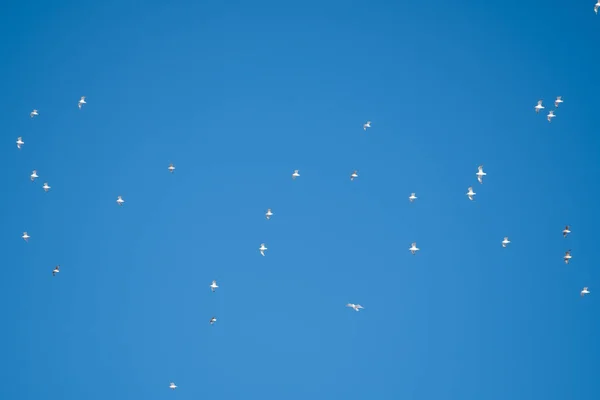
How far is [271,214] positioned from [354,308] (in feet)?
22.0

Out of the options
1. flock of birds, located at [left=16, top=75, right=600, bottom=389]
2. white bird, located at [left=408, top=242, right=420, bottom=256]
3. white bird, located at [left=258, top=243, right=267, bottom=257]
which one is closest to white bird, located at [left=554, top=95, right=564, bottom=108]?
flock of birds, located at [left=16, top=75, right=600, bottom=389]

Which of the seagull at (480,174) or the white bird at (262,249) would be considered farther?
the white bird at (262,249)

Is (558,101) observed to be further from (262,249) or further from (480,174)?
(262,249)

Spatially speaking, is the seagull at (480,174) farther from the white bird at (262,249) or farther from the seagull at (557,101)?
the white bird at (262,249)

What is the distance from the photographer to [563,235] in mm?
53031

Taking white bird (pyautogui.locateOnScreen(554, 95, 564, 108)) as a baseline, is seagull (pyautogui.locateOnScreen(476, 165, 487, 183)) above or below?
below

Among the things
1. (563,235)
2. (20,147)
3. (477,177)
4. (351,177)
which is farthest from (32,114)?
(563,235)

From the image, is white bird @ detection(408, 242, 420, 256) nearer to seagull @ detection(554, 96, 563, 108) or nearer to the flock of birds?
the flock of birds

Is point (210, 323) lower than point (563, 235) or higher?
lower

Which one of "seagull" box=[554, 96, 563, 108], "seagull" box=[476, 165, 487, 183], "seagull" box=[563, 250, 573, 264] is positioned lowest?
"seagull" box=[563, 250, 573, 264]

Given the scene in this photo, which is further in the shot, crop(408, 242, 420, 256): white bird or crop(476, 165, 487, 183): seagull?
crop(408, 242, 420, 256): white bird

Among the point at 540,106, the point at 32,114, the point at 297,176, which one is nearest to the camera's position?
the point at 540,106

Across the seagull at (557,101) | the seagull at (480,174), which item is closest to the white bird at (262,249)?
the seagull at (480,174)

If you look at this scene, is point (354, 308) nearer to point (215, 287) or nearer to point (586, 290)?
point (215, 287)
